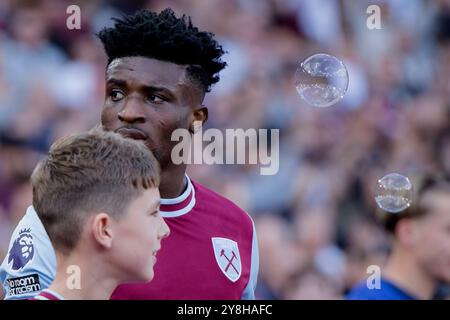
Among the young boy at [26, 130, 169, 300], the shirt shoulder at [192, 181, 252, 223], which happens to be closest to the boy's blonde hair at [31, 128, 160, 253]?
the young boy at [26, 130, 169, 300]

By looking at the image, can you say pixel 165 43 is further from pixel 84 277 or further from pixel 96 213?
pixel 84 277

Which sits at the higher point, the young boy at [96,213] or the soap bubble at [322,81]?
the soap bubble at [322,81]

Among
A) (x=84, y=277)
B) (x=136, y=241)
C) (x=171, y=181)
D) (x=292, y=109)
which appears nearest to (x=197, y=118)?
(x=171, y=181)

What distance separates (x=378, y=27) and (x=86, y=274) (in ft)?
19.0

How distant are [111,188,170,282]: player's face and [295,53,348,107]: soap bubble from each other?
202 centimetres

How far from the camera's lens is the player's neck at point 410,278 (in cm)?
420

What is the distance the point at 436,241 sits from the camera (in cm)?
423

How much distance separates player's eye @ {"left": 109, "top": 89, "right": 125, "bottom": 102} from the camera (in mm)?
3344

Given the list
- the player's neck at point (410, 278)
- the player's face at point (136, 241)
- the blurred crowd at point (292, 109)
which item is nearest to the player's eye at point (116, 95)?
the player's face at point (136, 241)

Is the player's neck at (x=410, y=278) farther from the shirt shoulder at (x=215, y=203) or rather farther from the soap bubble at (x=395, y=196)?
the shirt shoulder at (x=215, y=203)

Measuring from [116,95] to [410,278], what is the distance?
5.29ft

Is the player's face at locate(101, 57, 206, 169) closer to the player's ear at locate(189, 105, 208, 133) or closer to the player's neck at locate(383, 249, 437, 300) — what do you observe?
the player's ear at locate(189, 105, 208, 133)

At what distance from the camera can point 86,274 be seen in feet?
8.44

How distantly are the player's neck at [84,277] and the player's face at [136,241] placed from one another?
0.05 metres
